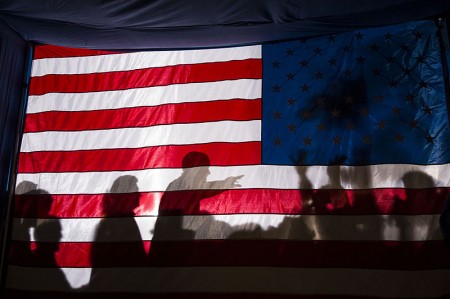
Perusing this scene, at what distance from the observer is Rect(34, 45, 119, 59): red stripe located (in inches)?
110

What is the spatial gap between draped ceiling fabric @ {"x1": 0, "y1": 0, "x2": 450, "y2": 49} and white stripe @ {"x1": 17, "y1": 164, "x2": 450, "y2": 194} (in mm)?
949

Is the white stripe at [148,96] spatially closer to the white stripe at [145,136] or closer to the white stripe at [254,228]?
the white stripe at [145,136]

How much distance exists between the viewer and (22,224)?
99.4 inches

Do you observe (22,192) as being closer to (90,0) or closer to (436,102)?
(90,0)

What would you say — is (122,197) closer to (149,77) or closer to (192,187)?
(192,187)

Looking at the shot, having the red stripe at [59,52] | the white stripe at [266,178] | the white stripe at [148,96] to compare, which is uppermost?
the red stripe at [59,52]

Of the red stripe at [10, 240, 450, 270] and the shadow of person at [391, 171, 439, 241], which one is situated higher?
the shadow of person at [391, 171, 439, 241]

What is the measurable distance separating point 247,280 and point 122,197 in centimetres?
102

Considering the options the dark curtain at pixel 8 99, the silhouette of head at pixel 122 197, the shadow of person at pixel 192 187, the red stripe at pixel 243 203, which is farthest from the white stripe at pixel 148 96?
the red stripe at pixel 243 203

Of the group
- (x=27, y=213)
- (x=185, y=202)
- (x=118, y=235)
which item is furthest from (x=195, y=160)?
(x=27, y=213)

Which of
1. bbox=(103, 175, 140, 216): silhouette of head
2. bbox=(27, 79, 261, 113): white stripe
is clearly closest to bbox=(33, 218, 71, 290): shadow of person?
bbox=(103, 175, 140, 216): silhouette of head

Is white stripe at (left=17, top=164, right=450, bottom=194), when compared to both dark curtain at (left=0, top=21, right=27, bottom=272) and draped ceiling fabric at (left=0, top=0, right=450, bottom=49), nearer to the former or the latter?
dark curtain at (left=0, top=21, right=27, bottom=272)

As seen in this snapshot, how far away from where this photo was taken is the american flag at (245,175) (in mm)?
2113

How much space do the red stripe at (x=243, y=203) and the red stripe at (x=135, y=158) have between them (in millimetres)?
202
